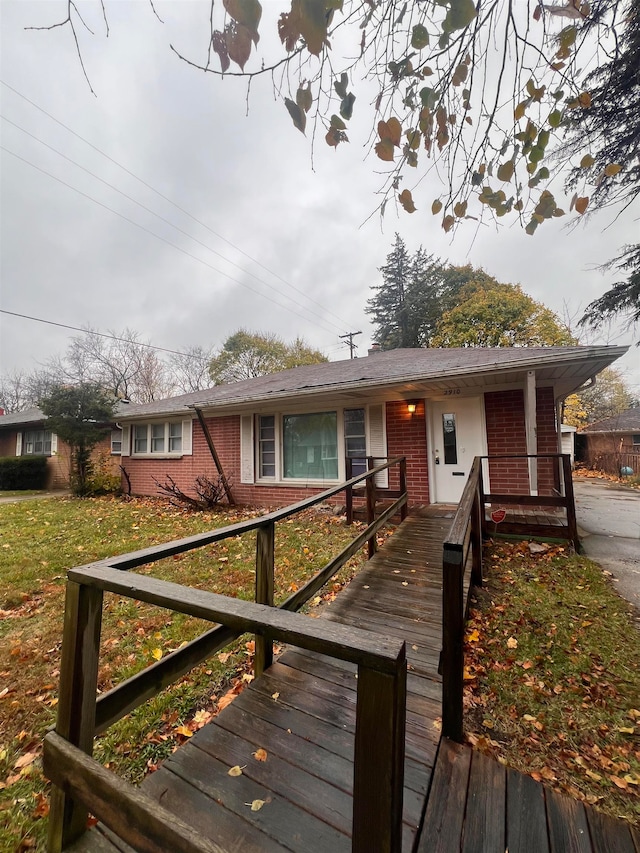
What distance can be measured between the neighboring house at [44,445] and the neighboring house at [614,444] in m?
20.9

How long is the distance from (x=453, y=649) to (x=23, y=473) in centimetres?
1735

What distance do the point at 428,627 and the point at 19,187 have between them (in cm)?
1549

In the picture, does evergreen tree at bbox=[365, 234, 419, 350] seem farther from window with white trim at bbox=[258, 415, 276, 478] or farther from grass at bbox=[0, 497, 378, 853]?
grass at bbox=[0, 497, 378, 853]

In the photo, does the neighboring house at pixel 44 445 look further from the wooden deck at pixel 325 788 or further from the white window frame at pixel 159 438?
the wooden deck at pixel 325 788

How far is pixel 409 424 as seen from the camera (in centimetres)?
725

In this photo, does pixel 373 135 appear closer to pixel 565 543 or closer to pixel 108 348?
pixel 565 543

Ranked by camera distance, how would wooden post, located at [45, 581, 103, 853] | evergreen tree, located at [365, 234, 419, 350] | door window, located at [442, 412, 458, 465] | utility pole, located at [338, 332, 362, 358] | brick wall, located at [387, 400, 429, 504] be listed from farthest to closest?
evergreen tree, located at [365, 234, 419, 350] → utility pole, located at [338, 332, 362, 358] → brick wall, located at [387, 400, 429, 504] → door window, located at [442, 412, 458, 465] → wooden post, located at [45, 581, 103, 853]

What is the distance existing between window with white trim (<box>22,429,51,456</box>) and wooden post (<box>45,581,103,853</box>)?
17.7m

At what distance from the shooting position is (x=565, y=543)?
4859 mm

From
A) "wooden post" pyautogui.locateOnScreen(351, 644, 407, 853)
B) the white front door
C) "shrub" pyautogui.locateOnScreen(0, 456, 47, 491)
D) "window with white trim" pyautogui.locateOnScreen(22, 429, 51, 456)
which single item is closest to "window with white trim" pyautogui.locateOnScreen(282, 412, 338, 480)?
the white front door

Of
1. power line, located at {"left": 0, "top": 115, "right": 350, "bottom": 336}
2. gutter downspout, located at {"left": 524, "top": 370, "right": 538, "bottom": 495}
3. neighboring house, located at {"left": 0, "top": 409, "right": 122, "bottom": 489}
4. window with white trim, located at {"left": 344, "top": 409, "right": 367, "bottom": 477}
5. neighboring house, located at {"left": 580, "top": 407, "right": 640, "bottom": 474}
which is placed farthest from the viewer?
neighboring house, located at {"left": 580, "top": 407, "right": 640, "bottom": 474}

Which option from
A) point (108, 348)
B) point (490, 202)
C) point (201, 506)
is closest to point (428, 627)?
point (490, 202)

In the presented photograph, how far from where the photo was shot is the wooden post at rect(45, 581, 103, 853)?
Answer: 45.4 inches

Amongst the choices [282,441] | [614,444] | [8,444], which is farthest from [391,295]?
[8,444]
